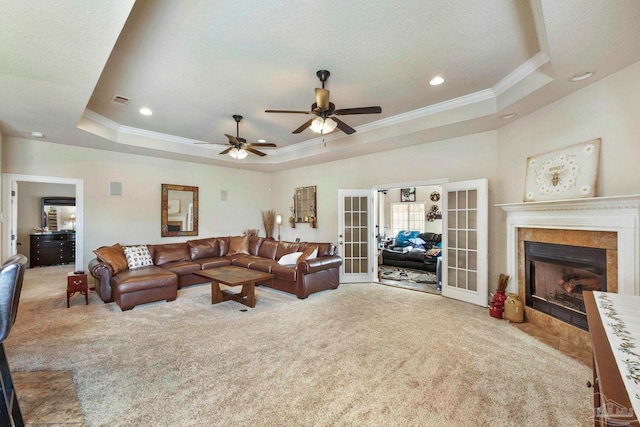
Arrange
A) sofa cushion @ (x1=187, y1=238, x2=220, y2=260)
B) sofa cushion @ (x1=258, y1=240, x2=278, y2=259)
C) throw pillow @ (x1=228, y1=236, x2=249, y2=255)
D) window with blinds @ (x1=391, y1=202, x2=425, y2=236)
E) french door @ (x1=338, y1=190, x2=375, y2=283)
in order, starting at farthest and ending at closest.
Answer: window with blinds @ (x1=391, y1=202, x2=425, y2=236) → throw pillow @ (x1=228, y1=236, x2=249, y2=255) → sofa cushion @ (x1=258, y1=240, x2=278, y2=259) → sofa cushion @ (x1=187, y1=238, x2=220, y2=260) → french door @ (x1=338, y1=190, x2=375, y2=283)

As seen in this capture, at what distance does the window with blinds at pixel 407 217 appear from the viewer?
9188 millimetres

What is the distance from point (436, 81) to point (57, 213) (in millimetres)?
10167

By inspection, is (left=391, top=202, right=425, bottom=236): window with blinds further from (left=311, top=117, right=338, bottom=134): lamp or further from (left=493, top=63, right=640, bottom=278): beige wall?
(left=311, top=117, right=338, bottom=134): lamp

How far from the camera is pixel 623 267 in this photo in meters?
2.46

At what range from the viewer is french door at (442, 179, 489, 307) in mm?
4164

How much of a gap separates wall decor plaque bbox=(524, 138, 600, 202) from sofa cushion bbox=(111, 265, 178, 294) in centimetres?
528

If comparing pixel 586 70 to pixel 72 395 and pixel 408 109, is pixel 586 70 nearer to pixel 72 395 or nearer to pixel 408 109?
pixel 408 109

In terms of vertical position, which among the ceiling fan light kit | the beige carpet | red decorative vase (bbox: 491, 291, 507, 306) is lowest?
the beige carpet

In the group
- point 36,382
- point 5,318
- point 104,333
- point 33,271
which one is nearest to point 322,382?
point 5,318

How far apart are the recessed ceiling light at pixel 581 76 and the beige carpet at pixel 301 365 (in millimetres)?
2737

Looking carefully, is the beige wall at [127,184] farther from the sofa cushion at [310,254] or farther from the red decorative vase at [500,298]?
the red decorative vase at [500,298]

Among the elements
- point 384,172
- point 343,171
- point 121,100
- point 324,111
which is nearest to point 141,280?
point 121,100

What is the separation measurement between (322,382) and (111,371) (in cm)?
186

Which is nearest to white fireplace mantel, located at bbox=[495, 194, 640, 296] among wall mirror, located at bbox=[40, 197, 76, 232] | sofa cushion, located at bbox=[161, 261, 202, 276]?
sofa cushion, located at bbox=[161, 261, 202, 276]
